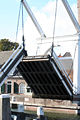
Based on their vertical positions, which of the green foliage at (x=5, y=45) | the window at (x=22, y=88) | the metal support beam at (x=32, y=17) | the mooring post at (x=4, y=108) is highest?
the green foliage at (x=5, y=45)

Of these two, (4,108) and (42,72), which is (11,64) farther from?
(4,108)

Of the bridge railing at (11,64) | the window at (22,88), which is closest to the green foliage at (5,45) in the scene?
the window at (22,88)

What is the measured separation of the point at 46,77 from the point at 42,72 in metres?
0.63

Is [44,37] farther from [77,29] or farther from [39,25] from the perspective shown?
[77,29]

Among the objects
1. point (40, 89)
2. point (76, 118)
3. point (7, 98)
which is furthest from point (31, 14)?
point (7, 98)

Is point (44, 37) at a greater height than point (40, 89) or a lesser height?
greater

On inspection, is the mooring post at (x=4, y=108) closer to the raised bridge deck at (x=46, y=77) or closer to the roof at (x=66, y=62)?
the raised bridge deck at (x=46, y=77)

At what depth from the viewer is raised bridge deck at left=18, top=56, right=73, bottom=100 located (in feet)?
62.8

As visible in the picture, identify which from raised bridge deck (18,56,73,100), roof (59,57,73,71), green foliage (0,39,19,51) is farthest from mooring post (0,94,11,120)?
green foliage (0,39,19,51)

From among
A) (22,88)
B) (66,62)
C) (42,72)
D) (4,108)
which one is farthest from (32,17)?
(22,88)

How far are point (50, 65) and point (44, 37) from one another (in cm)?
446

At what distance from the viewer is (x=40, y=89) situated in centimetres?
2236

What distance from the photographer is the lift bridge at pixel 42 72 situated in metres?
18.8

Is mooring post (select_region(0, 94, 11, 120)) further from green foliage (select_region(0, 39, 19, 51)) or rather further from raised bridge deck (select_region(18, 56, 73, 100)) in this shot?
green foliage (select_region(0, 39, 19, 51))
